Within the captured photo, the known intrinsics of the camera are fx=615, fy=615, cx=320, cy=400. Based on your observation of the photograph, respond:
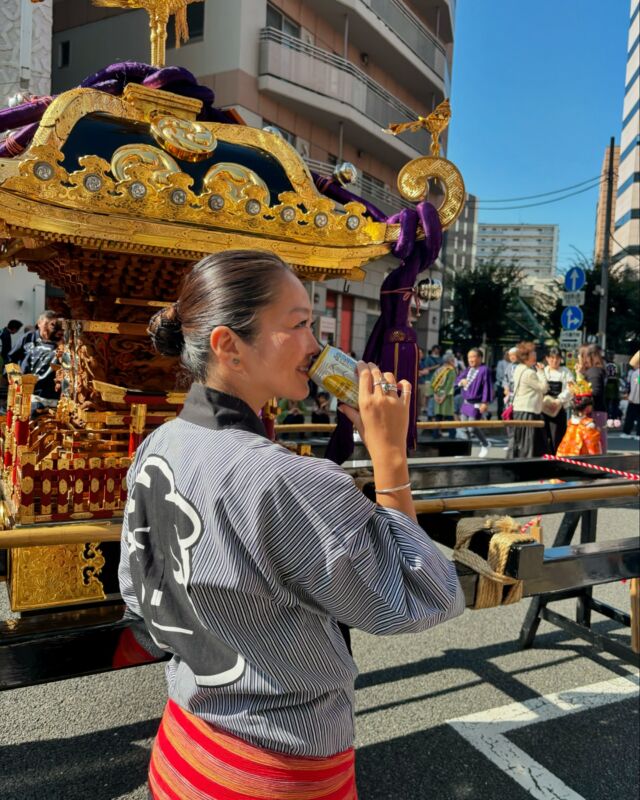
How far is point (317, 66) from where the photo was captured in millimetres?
14945

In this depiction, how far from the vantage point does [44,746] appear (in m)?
2.26

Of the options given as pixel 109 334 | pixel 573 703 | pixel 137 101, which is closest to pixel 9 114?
pixel 137 101

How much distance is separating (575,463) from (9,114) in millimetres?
2751

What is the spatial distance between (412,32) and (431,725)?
2050 centimetres

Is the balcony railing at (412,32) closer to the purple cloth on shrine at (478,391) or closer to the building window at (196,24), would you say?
the building window at (196,24)

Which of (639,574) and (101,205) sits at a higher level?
(101,205)

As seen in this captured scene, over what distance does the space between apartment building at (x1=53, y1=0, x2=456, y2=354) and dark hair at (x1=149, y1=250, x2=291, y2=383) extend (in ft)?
33.3

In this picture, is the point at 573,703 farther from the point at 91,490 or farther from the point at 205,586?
the point at 205,586

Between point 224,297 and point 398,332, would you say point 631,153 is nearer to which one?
point 398,332

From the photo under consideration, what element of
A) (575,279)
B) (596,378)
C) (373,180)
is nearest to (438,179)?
(596,378)

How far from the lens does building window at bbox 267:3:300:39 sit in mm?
14523

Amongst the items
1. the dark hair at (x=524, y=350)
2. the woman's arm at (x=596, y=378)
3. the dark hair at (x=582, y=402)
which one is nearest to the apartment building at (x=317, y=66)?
the dark hair at (x=524, y=350)

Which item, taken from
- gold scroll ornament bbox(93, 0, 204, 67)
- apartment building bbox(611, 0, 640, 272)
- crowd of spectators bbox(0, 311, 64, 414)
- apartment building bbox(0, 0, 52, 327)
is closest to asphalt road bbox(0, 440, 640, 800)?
crowd of spectators bbox(0, 311, 64, 414)

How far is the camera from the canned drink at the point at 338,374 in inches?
45.9
